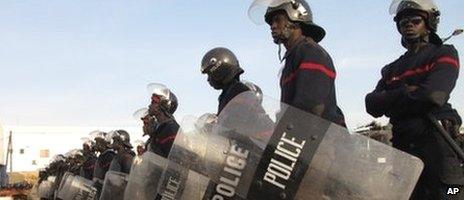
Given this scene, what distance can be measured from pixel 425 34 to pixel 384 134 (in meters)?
5.60

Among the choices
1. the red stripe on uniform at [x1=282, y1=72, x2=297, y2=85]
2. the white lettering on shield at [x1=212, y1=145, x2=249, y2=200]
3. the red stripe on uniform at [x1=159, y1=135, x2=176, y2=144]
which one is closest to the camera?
the white lettering on shield at [x1=212, y1=145, x2=249, y2=200]

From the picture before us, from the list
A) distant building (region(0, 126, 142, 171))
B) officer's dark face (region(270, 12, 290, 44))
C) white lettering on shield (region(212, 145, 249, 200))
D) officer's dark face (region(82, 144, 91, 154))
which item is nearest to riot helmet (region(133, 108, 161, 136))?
officer's dark face (region(270, 12, 290, 44))

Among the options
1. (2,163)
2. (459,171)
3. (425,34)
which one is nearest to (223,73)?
(425,34)

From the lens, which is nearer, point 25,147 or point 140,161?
point 140,161

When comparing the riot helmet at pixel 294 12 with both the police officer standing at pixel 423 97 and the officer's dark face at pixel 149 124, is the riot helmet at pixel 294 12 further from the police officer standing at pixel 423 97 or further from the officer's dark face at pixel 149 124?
the officer's dark face at pixel 149 124

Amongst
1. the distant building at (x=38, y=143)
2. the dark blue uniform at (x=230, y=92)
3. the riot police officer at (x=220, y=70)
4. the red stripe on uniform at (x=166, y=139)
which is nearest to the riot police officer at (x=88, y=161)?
the red stripe on uniform at (x=166, y=139)

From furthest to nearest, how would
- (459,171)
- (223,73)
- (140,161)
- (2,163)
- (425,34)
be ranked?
(2,163) → (223,73) → (140,161) → (425,34) → (459,171)

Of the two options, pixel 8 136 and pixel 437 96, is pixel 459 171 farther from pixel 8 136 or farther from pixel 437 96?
pixel 8 136

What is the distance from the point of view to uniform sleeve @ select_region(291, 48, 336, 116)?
3.06 meters

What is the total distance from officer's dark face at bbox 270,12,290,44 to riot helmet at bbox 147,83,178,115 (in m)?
4.60

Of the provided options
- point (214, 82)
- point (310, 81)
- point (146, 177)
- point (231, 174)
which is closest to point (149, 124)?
point (214, 82)

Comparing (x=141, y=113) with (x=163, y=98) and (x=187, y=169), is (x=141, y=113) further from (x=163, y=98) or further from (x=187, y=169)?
(x=187, y=169)

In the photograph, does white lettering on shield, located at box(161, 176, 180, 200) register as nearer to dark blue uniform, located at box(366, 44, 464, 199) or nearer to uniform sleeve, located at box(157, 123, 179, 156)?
dark blue uniform, located at box(366, 44, 464, 199)

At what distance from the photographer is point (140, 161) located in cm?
453
